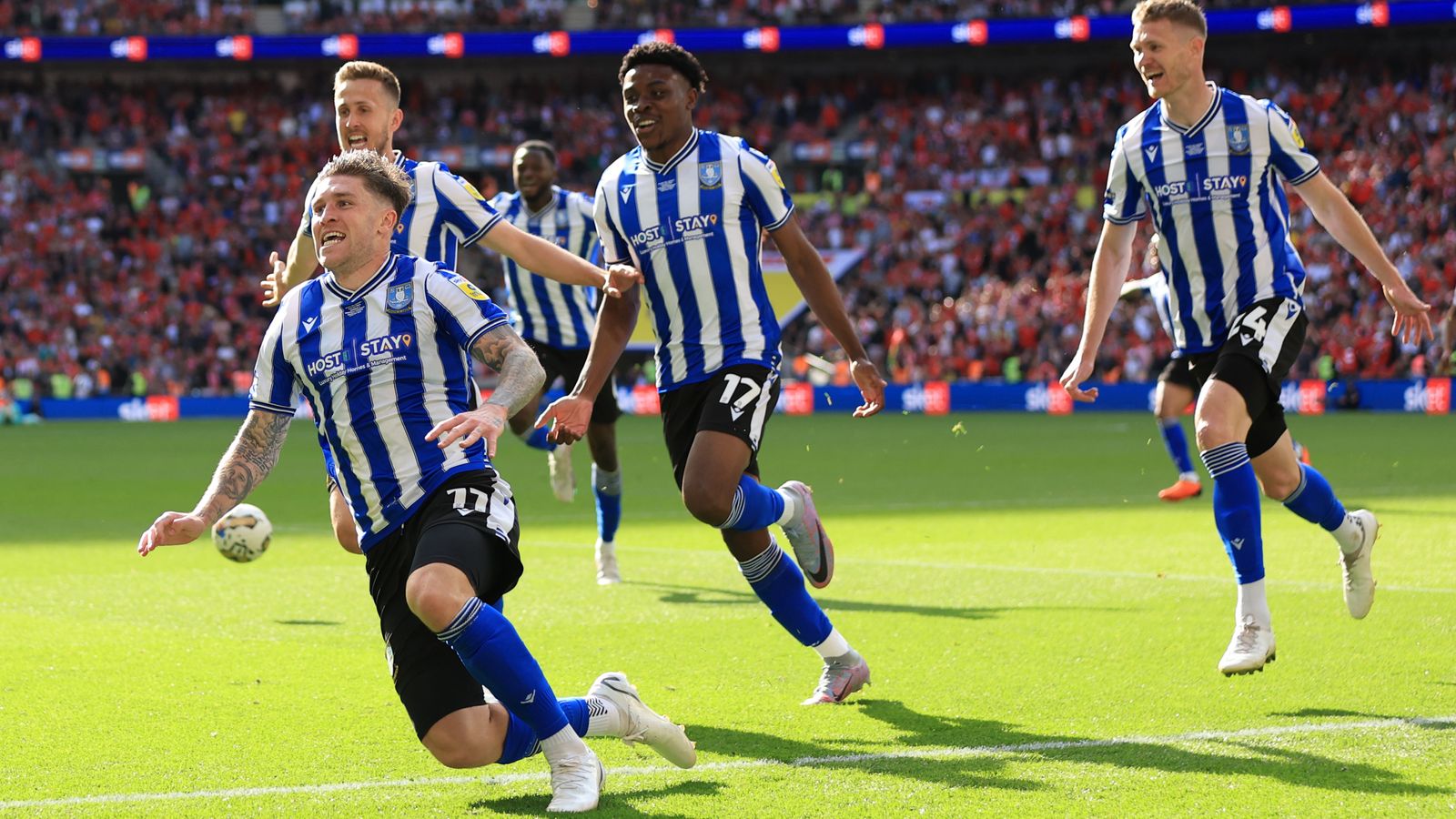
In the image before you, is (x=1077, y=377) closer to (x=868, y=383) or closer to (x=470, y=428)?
(x=868, y=383)

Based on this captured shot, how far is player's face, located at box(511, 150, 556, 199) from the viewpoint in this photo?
414 inches

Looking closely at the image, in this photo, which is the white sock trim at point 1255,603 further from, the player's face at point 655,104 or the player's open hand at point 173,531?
the player's open hand at point 173,531

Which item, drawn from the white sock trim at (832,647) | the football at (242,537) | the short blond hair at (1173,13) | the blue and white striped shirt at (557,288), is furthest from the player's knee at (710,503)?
the blue and white striped shirt at (557,288)

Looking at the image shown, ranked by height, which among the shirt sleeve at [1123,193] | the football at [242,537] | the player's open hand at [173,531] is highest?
the shirt sleeve at [1123,193]

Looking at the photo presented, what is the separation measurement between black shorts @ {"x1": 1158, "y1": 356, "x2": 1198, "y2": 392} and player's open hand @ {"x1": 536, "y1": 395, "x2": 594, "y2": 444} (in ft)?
8.79

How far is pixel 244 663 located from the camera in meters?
6.71

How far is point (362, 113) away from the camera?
20.6ft

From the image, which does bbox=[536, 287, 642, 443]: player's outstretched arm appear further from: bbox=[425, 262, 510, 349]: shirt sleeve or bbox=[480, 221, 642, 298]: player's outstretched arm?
bbox=[425, 262, 510, 349]: shirt sleeve

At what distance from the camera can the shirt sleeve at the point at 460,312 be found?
15.0 feet

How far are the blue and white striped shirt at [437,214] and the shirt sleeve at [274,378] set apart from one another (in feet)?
5.71

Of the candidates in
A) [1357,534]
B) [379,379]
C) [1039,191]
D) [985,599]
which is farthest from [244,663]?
[1039,191]

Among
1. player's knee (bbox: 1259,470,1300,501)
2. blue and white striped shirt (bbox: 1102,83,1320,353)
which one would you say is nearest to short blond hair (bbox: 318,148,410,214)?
blue and white striped shirt (bbox: 1102,83,1320,353)

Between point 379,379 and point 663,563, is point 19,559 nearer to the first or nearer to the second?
point 663,563

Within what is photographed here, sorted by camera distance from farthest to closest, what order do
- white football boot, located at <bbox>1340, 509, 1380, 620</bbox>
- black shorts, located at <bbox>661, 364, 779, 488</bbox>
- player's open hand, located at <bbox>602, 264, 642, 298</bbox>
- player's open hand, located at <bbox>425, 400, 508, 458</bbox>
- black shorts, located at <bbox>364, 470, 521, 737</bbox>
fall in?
white football boot, located at <bbox>1340, 509, 1380, 620</bbox> < black shorts, located at <bbox>661, 364, 779, 488</bbox> < player's open hand, located at <bbox>602, 264, 642, 298</bbox> < black shorts, located at <bbox>364, 470, 521, 737</bbox> < player's open hand, located at <bbox>425, 400, 508, 458</bbox>
